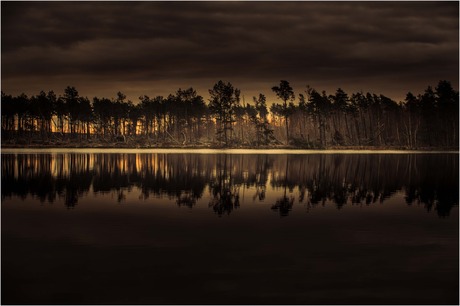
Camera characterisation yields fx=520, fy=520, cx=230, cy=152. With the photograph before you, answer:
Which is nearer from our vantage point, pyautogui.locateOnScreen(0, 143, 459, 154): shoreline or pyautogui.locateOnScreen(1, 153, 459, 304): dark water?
pyautogui.locateOnScreen(1, 153, 459, 304): dark water

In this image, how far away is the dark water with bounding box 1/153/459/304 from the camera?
40.3 feet

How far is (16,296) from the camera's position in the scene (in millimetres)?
12047

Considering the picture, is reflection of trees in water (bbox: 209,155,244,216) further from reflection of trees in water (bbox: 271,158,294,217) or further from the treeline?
the treeline

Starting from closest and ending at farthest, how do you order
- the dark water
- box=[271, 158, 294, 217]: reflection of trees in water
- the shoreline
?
the dark water
box=[271, 158, 294, 217]: reflection of trees in water
the shoreline

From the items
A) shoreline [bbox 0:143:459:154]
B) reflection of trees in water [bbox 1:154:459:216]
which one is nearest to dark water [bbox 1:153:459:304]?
reflection of trees in water [bbox 1:154:459:216]

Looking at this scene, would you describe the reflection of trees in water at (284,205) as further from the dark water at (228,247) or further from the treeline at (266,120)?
the treeline at (266,120)

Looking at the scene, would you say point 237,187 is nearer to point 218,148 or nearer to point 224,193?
point 224,193

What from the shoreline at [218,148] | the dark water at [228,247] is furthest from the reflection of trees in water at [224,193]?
the shoreline at [218,148]

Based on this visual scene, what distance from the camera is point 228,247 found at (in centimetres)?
1664

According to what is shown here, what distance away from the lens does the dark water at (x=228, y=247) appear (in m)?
12.3

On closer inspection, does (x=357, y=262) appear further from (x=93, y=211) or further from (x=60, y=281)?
(x=93, y=211)

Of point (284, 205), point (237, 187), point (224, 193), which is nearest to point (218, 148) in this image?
point (237, 187)

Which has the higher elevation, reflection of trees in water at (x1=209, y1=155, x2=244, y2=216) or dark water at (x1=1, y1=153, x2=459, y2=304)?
reflection of trees in water at (x1=209, y1=155, x2=244, y2=216)

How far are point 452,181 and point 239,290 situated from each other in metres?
34.1
